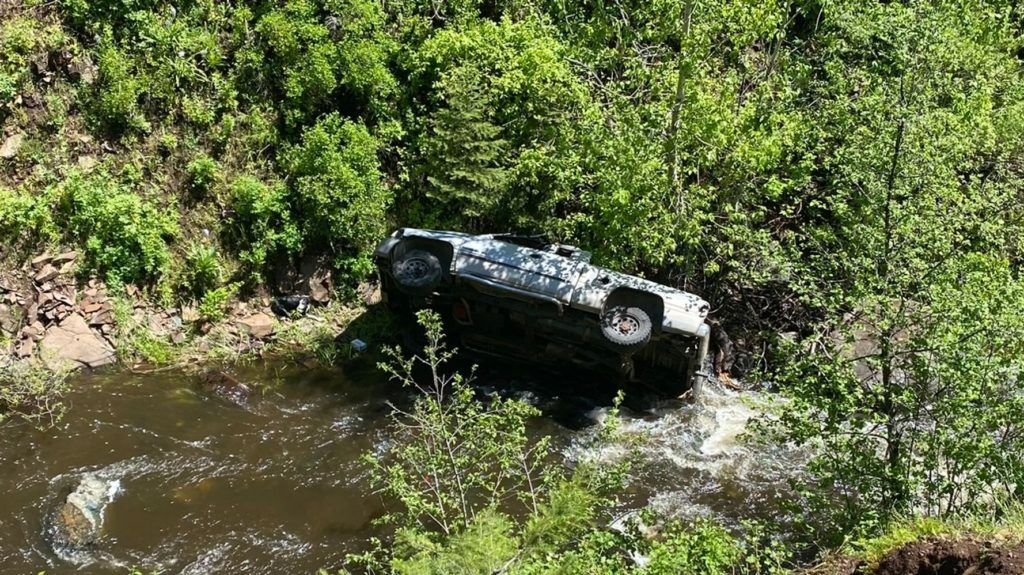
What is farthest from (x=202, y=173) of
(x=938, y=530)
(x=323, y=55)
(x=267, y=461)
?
(x=938, y=530)

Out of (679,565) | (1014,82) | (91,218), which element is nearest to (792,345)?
(679,565)

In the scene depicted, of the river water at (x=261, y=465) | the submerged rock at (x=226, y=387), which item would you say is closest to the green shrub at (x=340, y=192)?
the river water at (x=261, y=465)

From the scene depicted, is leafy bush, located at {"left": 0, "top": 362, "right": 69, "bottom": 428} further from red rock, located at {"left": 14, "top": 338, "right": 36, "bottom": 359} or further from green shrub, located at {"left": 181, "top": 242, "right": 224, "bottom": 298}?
green shrub, located at {"left": 181, "top": 242, "right": 224, "bottom": 298}

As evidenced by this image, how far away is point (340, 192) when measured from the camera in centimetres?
1044

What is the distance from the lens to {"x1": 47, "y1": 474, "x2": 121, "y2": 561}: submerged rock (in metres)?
6.99

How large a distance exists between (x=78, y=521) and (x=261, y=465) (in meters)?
1.71

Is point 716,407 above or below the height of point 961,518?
below

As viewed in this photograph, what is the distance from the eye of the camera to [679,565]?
5160 mm

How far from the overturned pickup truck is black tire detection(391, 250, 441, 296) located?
0.01 metres

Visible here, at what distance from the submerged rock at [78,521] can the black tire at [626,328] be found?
519 cm

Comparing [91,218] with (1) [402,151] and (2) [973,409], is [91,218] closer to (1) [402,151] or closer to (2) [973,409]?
(1) [402,151]

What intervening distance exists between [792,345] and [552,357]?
3.74m

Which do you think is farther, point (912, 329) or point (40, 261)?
point (40, 261)

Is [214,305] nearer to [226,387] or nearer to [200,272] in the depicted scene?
[200,272]
